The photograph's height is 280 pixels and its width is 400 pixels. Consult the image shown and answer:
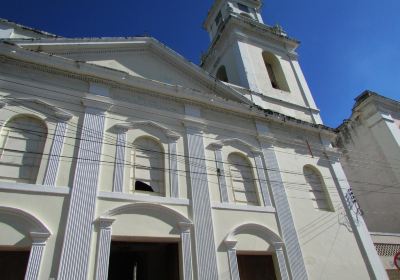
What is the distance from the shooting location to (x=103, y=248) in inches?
267

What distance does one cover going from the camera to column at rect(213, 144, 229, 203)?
8.98 metres

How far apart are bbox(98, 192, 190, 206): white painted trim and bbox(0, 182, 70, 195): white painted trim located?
2.60 feet

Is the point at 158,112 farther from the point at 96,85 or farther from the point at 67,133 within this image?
the point at 67,133

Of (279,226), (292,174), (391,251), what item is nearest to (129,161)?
(279,226)

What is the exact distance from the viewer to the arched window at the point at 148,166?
27.2 ft

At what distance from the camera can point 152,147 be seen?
9.09 metres

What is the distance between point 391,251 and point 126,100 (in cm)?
970

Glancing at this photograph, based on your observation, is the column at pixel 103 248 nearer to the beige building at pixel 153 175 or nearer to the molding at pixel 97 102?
the beige building at pixel 153 175

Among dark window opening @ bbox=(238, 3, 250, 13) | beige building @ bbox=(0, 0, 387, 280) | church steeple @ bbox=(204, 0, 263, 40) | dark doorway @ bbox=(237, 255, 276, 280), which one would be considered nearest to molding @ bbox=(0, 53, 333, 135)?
beige building @ bbox=(0, 0, 387, 280)

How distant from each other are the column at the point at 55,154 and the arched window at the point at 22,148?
0.24 meters

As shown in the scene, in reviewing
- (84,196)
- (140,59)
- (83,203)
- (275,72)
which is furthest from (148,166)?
(275,72)

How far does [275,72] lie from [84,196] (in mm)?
10890

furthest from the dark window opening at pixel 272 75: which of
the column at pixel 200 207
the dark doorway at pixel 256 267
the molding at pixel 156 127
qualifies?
the dark doorway at pixel 256 267

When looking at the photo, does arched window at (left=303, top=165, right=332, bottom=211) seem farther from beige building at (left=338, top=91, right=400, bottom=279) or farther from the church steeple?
the church steeple
